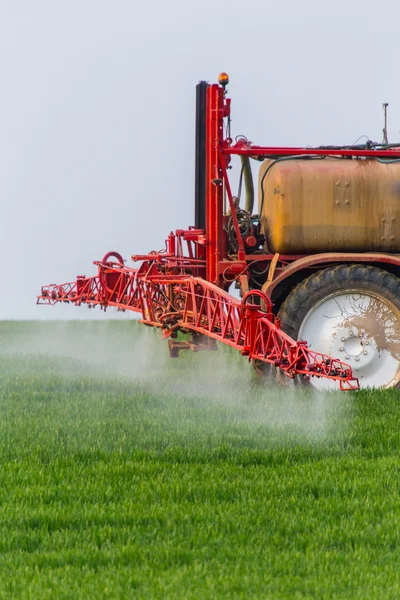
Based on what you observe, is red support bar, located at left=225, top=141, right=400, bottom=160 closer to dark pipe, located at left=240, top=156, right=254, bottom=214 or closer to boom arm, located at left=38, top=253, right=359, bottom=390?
dark pipe, located at left=240, top=156, right=254, bottom=214

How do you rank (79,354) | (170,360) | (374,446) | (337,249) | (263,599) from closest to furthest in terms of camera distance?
(263,599), (374,446), (337,249), (170,360), (79,354)

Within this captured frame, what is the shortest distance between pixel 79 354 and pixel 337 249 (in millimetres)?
7376

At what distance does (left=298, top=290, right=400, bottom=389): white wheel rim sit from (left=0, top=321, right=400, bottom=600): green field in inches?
24.0

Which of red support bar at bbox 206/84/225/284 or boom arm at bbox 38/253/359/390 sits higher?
red support bar at bbox 206/84/225/284

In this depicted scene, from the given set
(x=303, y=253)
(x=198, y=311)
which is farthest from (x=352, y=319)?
(x=198, y=311)

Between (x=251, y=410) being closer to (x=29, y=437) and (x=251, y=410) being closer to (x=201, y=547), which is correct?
(x=29, y=437)

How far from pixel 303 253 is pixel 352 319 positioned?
3.56 feet

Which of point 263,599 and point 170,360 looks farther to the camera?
point 170,360

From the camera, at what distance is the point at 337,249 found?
1218 centimetres

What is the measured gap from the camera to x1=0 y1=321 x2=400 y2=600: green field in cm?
567

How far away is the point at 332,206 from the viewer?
39.6 feet

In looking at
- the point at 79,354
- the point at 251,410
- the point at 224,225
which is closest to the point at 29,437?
the point at 251,410

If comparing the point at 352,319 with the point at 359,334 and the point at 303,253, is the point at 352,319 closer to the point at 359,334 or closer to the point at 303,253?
the point at 359,334

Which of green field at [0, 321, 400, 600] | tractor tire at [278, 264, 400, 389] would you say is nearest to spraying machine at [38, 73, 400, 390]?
tractor tire at [278, 264, 400, 389]
